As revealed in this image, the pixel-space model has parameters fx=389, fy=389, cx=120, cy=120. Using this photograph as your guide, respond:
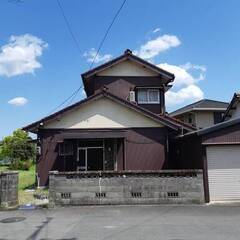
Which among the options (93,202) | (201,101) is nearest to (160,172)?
(93,202)

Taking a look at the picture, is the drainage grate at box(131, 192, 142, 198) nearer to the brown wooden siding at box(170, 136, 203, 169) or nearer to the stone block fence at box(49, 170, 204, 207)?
the stone block fence at box(49, 170, 204, 207)

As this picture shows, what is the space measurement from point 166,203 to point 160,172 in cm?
125

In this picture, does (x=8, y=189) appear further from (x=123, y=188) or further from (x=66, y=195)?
(x=123, y=188)

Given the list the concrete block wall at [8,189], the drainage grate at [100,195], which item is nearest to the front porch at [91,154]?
the concrete block wall at [8,189]

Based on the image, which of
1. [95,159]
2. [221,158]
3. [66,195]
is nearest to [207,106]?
[95,159]

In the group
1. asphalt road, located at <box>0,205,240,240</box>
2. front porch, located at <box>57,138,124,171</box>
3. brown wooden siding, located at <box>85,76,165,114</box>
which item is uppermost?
brown wooden siding, located at <box>85,76,165,114</box>

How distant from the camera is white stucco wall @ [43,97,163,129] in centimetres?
2153

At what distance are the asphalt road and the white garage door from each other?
1533 mm

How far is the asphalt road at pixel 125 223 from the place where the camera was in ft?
31.6

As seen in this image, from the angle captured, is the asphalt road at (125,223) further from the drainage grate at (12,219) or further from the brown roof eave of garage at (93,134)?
the brown roof eave of garage at (93,134)

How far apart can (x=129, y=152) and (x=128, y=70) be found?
6402 mm

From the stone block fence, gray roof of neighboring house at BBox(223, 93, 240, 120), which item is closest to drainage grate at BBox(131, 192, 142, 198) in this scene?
the stone block fence

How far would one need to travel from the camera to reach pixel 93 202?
1539cm

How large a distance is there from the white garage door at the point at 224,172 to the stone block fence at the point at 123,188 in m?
0.92
